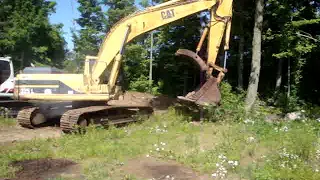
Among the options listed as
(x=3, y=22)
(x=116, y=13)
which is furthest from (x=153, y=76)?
(x=3, y=22)

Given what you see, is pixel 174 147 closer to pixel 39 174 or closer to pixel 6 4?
pixel 39 174

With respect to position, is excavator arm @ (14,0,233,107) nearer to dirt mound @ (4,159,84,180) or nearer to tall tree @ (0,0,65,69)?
dirt mound @ (4,159,84,180)

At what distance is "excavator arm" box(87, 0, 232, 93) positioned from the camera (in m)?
11.8

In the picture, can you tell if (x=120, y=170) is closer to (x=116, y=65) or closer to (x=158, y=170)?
(x=158, y=170)

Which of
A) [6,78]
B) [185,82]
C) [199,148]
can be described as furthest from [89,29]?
[199,148]

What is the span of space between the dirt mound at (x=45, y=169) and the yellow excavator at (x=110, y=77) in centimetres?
341

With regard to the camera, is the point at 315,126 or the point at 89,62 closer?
the point at 315,126

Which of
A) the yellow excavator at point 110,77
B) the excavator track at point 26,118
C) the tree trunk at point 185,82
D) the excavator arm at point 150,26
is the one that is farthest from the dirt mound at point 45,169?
the tree trunk at point 185,82

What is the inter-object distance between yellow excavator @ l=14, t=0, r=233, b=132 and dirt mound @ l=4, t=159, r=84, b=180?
3.41 meters

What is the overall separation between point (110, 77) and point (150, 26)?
6.65 feet

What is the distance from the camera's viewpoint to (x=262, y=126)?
35.7 ft

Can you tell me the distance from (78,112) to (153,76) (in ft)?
56.7

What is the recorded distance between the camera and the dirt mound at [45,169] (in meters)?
6.57

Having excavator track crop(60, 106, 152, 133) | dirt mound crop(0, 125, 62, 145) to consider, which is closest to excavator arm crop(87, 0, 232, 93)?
excavator track crop(60, 106, 152, 133)
